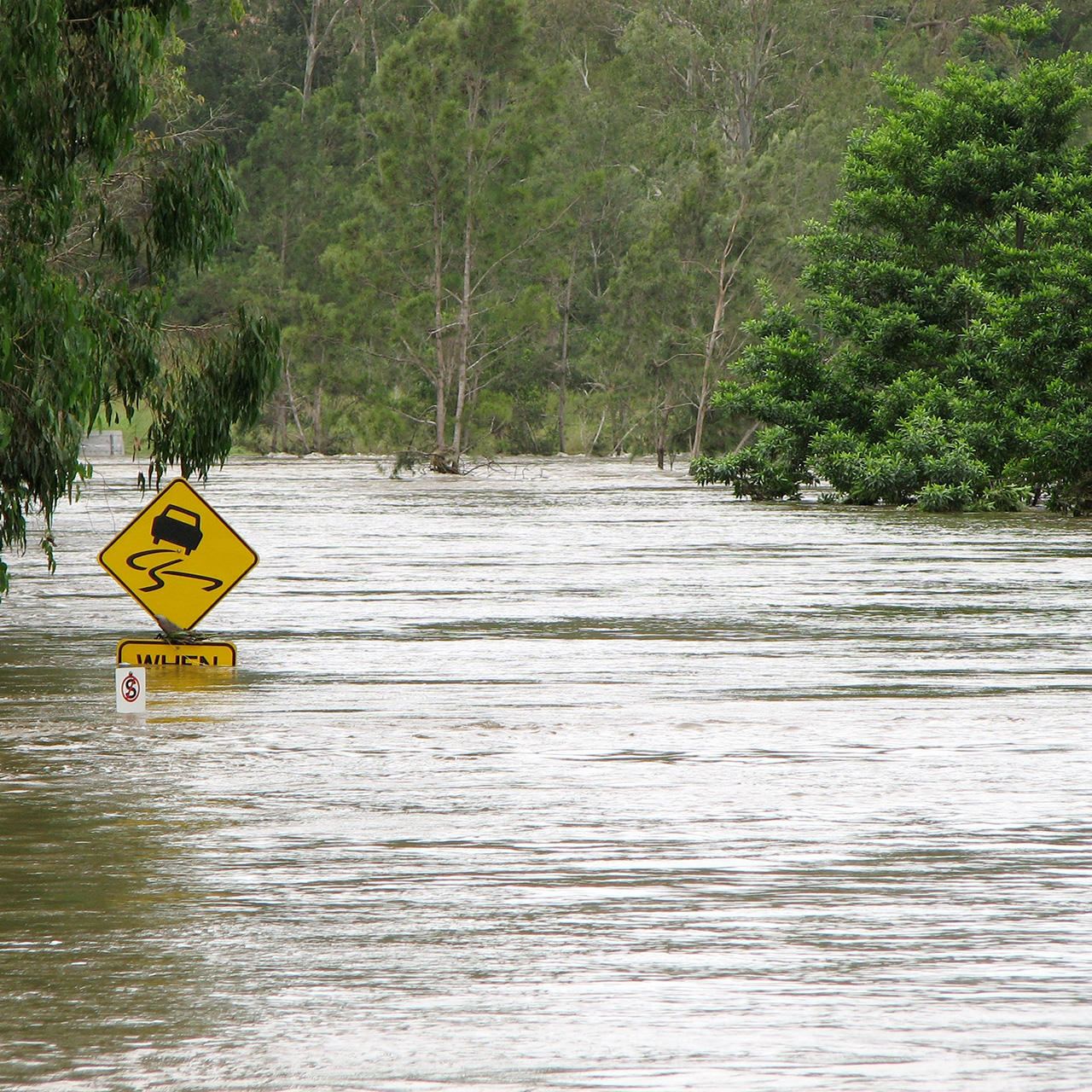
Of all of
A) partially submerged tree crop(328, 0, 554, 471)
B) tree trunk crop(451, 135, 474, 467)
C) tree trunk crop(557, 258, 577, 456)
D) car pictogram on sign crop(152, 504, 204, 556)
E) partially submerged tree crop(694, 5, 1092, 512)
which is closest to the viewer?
car pictogram on sign crop(152, 504, 204, 556)

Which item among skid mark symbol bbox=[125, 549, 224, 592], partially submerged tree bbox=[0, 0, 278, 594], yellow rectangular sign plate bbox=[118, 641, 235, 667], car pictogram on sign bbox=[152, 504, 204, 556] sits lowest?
yellow rectangular sign plate bbox=[118, 641, 235, 667]

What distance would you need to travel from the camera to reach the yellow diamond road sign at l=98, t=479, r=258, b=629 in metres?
14.1

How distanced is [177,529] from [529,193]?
57.7m

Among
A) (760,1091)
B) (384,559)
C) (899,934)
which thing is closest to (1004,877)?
(899,934)

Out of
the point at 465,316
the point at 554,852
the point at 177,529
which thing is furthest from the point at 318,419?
the point at 554,852

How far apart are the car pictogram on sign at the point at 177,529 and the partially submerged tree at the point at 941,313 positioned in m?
29.6

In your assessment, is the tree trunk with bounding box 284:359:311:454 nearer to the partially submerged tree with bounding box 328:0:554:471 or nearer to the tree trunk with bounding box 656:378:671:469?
the partially submerged tree with bounding box 328:0:554:471

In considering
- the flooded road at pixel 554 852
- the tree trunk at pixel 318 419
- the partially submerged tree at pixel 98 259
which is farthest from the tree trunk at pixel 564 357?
the partially submerged tree at pixel 98 259

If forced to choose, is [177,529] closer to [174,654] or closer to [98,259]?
[174,654]

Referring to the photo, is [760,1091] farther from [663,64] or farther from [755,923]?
[663,64]

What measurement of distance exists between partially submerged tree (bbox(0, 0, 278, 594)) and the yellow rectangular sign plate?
1.10m

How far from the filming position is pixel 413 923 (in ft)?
24.2

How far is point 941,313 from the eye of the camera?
152 feet

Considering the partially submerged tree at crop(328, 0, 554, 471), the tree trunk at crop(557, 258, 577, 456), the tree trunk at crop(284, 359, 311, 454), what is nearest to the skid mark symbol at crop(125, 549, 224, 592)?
the partially submerged tree at crop(328, 0, 554, 471)
